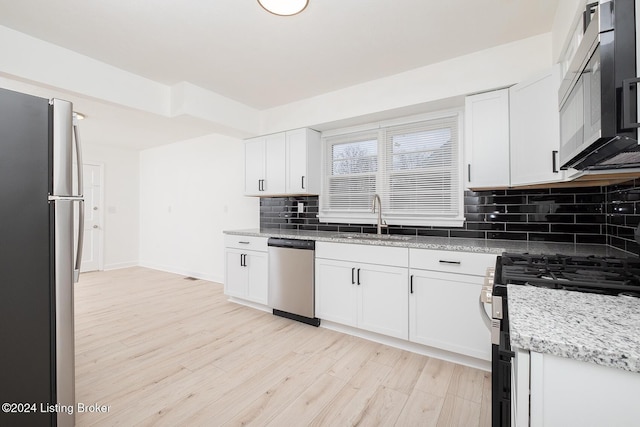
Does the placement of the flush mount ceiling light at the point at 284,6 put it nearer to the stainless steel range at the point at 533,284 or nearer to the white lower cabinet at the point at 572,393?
the stainless steel range at the point at 533,284

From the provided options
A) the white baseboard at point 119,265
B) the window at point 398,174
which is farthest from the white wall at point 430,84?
the white baseboard at point 119,265

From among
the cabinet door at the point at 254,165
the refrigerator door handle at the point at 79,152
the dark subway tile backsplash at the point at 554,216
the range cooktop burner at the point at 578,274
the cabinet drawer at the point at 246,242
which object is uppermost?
the cabinet door at the point at 254,165

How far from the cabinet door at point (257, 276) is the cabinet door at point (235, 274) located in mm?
71

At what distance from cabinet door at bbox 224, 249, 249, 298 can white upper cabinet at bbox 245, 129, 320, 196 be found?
0.85 m

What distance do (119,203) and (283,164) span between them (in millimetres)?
4200

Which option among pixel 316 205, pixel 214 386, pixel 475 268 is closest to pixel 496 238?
pixel 475 268

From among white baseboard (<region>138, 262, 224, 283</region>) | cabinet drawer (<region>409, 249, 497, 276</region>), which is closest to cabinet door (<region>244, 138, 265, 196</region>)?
white baseboard (<region>138, 262, 224, 283</region>)

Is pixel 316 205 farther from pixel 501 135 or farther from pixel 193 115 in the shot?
pixel 501 135

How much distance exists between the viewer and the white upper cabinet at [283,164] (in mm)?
3518

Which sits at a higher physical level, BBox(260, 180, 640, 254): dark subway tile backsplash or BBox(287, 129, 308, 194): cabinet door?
BBox(287, 129, 308, 194): cabinet door

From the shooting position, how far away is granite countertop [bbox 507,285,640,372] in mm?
625

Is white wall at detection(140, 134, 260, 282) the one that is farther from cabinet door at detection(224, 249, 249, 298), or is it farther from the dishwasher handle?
the dishwasher handle

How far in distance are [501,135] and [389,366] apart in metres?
2.00

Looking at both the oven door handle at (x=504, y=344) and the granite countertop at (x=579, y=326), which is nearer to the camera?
the granite countertop at (x=579, y=326)
